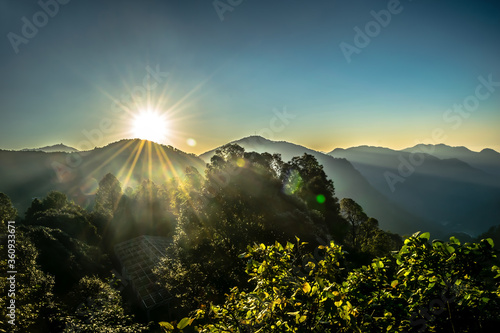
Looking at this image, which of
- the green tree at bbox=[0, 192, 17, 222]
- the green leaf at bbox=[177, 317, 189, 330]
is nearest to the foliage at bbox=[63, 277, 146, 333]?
the green leaf at bbox=[177, 317, 189, 330]

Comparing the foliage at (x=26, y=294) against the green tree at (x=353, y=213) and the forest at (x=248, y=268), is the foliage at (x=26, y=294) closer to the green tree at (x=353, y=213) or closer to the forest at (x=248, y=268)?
the forest at (x=248, y=268)

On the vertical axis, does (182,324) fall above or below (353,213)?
above

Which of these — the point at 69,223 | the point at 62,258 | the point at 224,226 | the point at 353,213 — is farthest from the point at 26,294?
the point at 353,213

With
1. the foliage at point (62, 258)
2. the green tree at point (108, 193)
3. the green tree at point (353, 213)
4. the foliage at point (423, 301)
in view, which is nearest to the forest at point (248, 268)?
the foliage at point (423, 301)

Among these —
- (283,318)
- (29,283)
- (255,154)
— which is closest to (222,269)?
(29,283)

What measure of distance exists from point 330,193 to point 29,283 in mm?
37037

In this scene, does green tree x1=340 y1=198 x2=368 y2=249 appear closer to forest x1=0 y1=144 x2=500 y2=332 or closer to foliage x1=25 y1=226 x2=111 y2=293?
forest x1=0 y1=144 x2=500 y2=332

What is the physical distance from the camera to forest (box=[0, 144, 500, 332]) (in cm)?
287

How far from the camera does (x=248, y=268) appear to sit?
3744 mm

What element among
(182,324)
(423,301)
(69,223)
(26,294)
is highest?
(69,223)

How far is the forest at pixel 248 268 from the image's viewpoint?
2.87 m

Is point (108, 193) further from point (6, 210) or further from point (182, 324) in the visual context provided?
point (182, 324)

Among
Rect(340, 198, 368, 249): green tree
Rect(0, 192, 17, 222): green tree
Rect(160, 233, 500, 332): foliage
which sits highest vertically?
Rect(0, 192, 17, 222): green tree

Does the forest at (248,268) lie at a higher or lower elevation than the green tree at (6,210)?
lower
